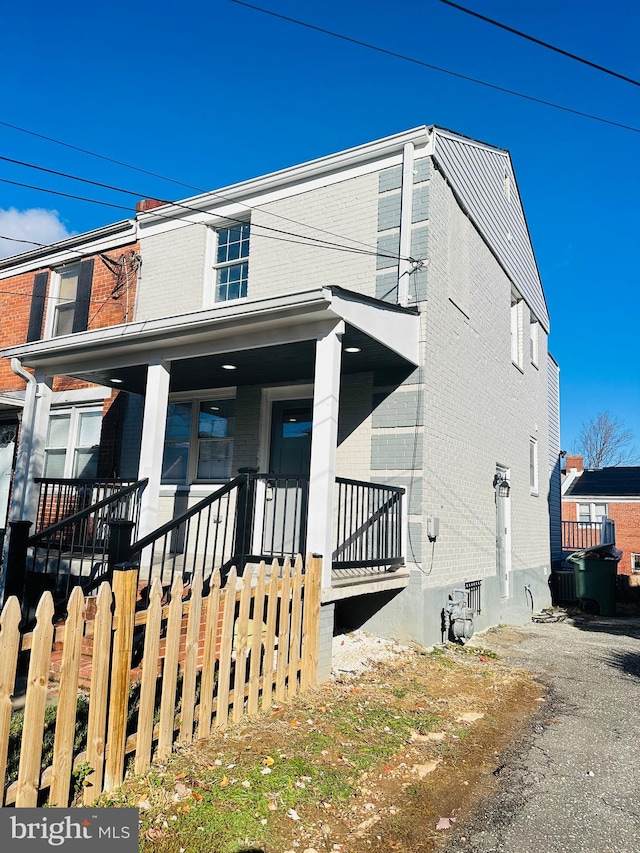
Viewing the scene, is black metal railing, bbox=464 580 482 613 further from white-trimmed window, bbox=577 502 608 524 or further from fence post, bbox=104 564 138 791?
white-trimmed window, bbox=577 502 608 524

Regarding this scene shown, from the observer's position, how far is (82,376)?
9180 millimetres

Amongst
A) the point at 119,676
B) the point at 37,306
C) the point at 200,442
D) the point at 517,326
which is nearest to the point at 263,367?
the point at 200,442

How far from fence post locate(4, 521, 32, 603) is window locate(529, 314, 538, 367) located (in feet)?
39.6

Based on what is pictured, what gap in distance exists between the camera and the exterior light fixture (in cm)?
1152

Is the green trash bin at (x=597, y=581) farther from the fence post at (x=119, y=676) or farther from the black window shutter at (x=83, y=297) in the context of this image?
the fence post at (x=119, y=676)

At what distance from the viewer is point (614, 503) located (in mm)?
27094

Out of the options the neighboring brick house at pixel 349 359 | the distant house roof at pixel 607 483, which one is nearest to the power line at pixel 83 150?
the neighboring brick house at pixel 349 359

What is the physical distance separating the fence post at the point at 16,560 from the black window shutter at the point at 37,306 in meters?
6.46

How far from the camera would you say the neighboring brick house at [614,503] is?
87.5 feet

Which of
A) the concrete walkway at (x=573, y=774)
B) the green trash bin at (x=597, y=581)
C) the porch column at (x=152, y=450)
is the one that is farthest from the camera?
the green trash bin at (x=597, y=581)

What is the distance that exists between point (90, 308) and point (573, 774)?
1103 cm

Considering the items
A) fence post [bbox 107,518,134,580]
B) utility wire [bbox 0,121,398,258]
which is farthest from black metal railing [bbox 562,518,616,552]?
fence post [bbox 107,518,134,580]

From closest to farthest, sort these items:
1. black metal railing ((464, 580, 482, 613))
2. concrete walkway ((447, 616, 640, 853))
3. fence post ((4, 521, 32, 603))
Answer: concrete walkway ((447, 616, 640, 853)) → fence post ((4, 521, 32, 603)) → black metal railing ((464, 580, 482, 613))

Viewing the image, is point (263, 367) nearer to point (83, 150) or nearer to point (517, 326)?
point (83, 150)
